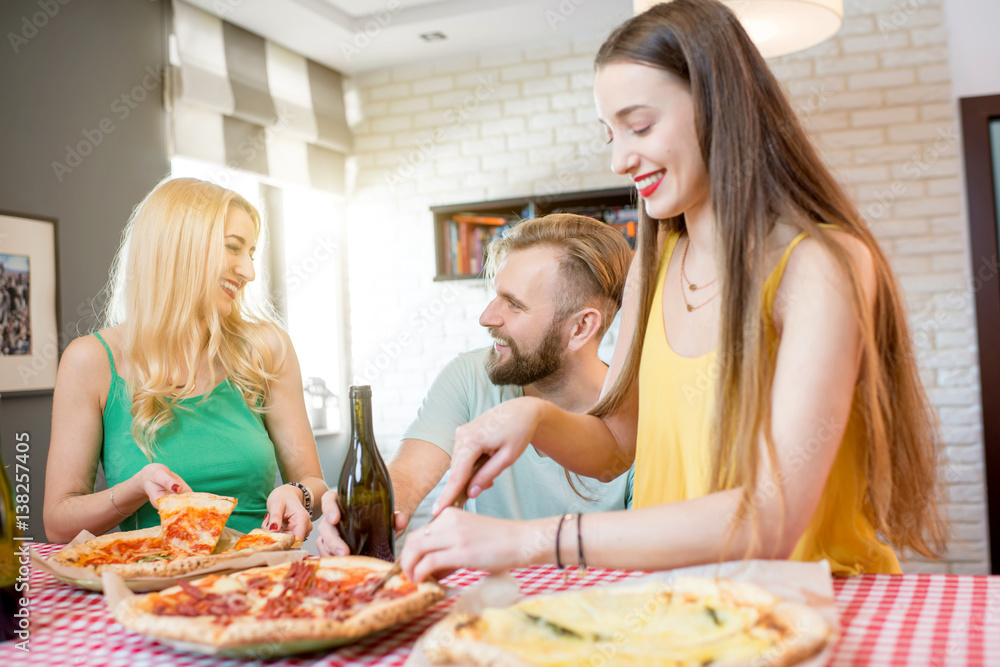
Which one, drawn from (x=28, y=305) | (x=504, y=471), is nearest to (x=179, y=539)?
(x=504, y=471)

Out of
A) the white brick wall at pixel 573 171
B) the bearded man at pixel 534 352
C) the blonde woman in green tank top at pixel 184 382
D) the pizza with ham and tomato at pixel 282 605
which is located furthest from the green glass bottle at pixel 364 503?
the white brick wall at pixel 573 171

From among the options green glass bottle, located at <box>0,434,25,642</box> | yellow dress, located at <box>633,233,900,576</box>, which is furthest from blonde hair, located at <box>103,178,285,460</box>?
yellow dress, located at <box>633,233,900,576</box>

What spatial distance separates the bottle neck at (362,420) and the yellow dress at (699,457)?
424mm

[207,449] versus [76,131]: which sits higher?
[76,131]

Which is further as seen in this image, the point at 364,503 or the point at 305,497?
the point at 305,497

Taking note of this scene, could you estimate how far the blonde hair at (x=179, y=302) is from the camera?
6.11ft

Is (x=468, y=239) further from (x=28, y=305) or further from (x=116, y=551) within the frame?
(x=116, y=551)

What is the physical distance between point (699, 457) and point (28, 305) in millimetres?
2671

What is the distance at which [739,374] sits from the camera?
990mm

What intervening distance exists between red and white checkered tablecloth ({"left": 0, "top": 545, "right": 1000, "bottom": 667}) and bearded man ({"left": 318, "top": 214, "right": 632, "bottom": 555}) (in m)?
0.87

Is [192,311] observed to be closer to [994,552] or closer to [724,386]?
[724,386]

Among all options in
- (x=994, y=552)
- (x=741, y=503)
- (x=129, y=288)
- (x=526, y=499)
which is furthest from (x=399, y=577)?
(x=994, y=552)

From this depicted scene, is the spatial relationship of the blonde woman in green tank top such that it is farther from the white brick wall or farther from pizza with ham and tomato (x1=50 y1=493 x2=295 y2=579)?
the white brick wall

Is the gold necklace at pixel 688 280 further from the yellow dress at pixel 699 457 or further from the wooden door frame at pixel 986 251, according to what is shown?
the wooden door frame at pixel 986 251
